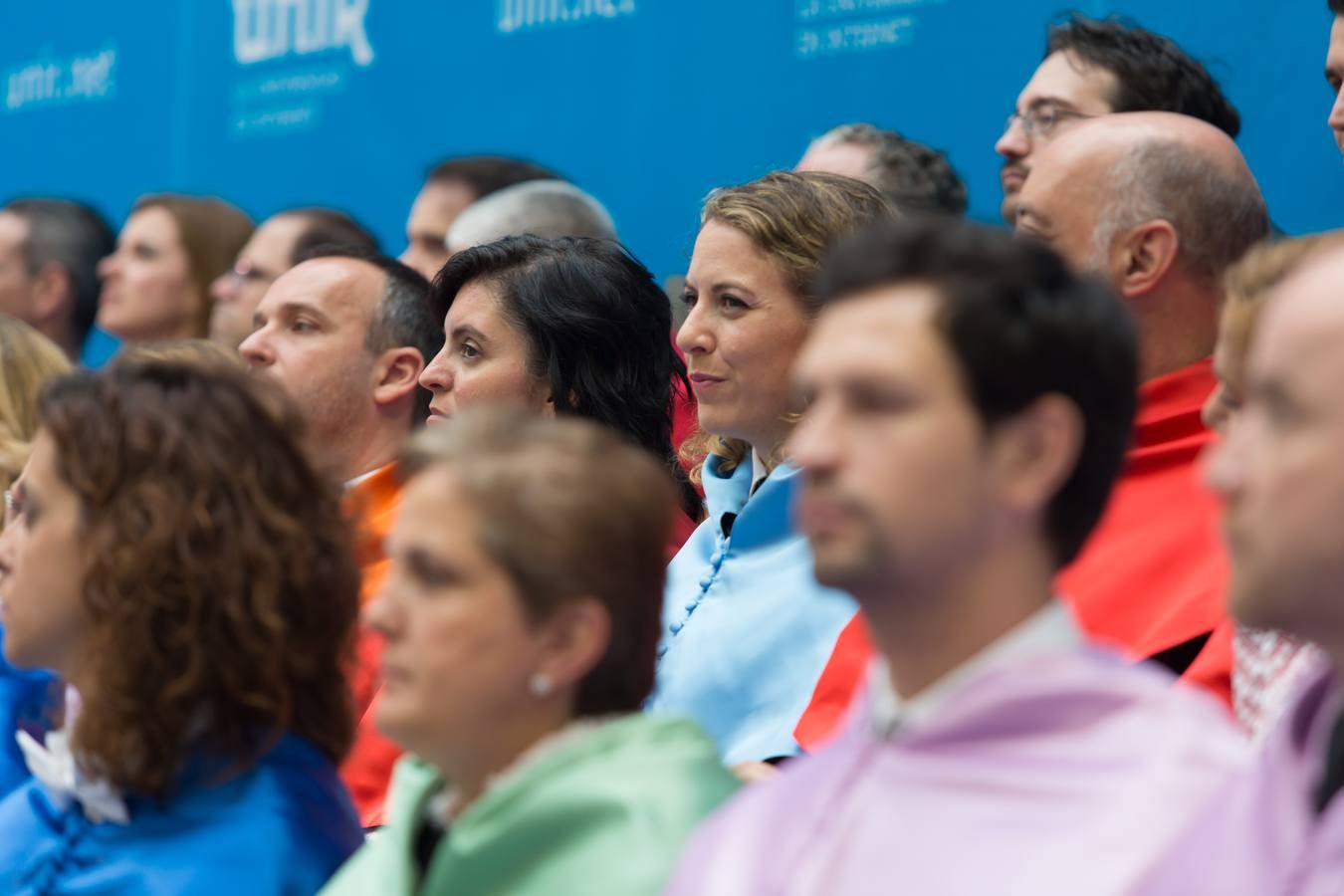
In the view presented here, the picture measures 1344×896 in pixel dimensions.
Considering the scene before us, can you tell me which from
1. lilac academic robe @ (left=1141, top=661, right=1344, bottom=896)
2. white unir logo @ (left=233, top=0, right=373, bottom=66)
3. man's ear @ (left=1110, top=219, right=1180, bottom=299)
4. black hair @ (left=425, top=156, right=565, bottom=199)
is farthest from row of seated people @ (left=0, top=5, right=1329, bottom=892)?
white unir logo @ (left=233, top=0, right=373, bottom=66)

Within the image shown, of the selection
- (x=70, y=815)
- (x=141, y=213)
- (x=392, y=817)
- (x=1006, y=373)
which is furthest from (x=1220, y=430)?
(x=141, y=213)

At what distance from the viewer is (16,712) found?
10.0ft

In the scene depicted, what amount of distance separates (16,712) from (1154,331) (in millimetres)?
1665

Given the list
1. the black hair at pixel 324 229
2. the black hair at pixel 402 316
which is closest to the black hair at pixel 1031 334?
the black hair at pixel 402 316

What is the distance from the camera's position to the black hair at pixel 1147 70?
13.0 ft

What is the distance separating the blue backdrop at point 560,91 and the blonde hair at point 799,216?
44.0 inches

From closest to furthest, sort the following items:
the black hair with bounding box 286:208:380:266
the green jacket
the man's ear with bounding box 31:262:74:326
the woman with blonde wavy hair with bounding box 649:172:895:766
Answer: the green jacket
the woman with blonde wavy hair with bounding box 649:172:895:766
the black hair with bounding box 286:208:380:266
the man's ear with bounding box 31:262:74:326

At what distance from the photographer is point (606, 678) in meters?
2.10

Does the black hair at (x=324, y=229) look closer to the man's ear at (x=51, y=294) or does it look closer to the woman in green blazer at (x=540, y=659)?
the man's ear at (x=51, y=294)

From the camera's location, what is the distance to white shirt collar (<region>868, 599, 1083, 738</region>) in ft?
5.71

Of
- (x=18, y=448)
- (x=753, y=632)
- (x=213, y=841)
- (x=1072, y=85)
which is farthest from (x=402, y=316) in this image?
(x=213, y=841)

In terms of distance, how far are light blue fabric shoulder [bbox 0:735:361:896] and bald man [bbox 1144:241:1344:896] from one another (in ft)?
3.81

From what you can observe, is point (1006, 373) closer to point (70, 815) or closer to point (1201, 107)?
point (70, 815)

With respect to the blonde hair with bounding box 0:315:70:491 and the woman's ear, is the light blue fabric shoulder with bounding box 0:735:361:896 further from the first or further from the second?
the blonde hair with bounding box 0:315:70:491
